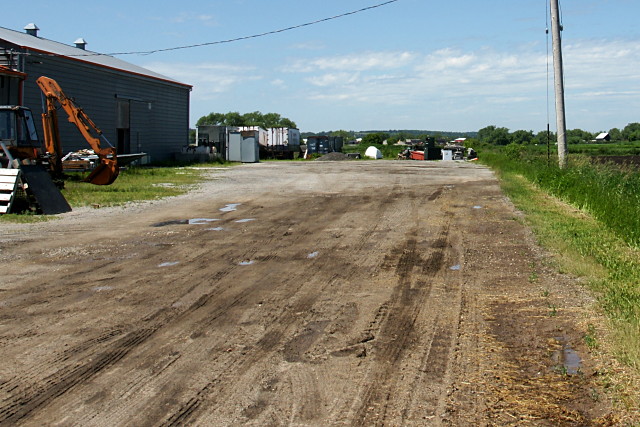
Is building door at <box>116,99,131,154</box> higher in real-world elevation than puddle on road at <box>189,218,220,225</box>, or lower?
higher

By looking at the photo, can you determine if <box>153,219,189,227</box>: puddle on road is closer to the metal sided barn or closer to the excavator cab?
the excavator cab

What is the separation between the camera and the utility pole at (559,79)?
23500mm

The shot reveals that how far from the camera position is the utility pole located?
23.5m

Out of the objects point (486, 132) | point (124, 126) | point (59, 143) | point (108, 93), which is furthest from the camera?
point (486, 132)

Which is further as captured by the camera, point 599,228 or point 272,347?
point 599,228

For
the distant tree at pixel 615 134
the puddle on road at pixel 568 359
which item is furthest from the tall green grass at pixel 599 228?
the distant tree at pixel 615 134

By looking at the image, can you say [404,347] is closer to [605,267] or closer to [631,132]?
[605,267]

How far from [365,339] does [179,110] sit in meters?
41.8

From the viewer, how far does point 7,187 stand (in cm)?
1543

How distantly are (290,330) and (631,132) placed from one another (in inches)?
5304

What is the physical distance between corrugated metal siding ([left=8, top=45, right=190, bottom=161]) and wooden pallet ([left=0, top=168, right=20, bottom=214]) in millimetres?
13573

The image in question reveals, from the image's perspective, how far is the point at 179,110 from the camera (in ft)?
151

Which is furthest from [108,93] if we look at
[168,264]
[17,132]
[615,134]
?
[615,134]

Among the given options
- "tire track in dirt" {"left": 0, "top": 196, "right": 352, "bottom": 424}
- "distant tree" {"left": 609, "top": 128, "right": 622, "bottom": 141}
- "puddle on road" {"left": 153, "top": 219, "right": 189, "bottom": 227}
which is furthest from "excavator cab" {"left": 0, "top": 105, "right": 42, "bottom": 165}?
"distant tree" {"left": 609, "top": 128, "right": 622, "bottom": 141}
